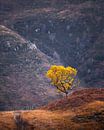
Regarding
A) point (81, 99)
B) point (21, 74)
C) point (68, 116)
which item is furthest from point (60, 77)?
point (21, 74)

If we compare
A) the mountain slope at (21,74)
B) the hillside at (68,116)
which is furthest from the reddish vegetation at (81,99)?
the mountain slope at (21,74)

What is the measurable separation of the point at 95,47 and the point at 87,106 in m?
124

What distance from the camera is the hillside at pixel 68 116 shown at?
237 ft

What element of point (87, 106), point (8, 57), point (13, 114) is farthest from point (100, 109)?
point (8, 57)

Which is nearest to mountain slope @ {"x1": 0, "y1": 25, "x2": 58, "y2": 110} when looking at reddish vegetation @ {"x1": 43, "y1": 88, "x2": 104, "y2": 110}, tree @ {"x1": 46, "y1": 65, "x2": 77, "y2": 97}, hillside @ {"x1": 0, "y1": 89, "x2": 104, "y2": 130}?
tree @ {"x1": 46, "y1": 65, "x2": 77, "y2": 97}

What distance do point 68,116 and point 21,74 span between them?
8946 cm

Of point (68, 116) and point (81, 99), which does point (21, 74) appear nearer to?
point (81, 99)

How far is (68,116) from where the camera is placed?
2963 inches

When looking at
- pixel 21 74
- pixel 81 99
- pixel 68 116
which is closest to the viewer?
pixel 68 116

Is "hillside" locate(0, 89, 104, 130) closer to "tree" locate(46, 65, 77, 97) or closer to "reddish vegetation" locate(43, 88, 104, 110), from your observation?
"reddish vegetation" locate(43, 88, 104, 110)

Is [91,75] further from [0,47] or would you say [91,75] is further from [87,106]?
[87,106]

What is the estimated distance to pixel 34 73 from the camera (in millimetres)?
165375

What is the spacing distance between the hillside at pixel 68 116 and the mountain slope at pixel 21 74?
63.9 metres

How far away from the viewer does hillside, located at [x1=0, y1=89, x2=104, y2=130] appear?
72188 mm
